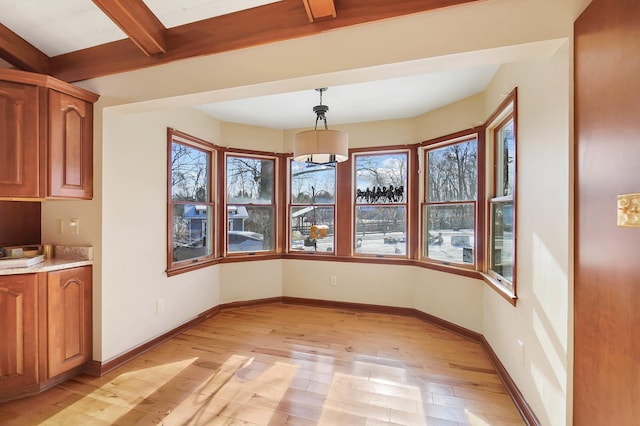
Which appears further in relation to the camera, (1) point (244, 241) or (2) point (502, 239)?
(1) point (244, 241)

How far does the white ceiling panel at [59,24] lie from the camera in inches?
73.1

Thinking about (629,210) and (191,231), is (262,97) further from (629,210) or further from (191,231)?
(629,210)

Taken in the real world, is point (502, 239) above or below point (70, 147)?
below

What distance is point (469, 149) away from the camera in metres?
3.04

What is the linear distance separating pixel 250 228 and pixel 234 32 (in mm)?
2660

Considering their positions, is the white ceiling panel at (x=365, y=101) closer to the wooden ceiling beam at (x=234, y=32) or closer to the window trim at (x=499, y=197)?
the window trim at (x=499, y=197)

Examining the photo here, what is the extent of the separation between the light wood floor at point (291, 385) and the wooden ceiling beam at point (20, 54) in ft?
8.35

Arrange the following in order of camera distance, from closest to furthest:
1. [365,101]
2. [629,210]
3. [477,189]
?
[629,210] < [477,189] < [365,101]

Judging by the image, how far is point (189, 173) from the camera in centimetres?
339

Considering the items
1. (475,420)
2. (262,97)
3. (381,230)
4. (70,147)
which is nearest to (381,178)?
(381,230)

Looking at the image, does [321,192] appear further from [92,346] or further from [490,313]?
[92,346]

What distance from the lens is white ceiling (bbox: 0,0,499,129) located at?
1854 millimetres

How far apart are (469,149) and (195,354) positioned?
3.55m

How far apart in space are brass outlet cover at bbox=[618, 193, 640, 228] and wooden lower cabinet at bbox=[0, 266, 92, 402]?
3341 millimetres
